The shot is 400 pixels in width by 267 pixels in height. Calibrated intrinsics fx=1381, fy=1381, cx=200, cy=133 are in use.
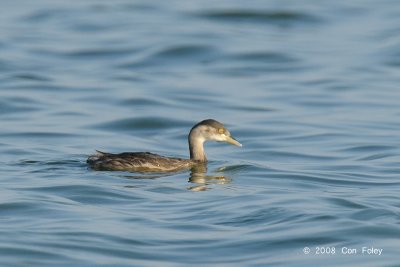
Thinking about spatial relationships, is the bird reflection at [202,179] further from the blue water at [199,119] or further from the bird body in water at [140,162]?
the bird body in water at [140,162]

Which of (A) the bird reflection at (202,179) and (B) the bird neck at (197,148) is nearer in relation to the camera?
(A) the bird reflection at (202,179)

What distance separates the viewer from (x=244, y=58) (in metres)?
29.2

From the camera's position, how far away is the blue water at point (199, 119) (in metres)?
13.5

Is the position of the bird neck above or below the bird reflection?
above

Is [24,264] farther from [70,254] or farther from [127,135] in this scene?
[127,135]

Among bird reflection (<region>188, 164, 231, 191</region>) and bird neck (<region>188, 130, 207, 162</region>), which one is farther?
bird neck (<region>188, 130, 207, 162</region>)

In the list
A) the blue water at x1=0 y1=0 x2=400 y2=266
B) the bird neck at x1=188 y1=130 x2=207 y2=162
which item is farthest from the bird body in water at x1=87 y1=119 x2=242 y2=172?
the blue water at x1=0 y1=0 x2=400 y2=266

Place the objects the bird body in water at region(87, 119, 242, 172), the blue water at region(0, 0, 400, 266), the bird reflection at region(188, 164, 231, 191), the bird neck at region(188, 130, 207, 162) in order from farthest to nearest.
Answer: the bird neck at region(188, 130, 207, 162) < the bird body in water at region(87, 119, 242, 172) < the bird reflection at region(188, 164, 231, 191) < the blue water at region(0, 0, 400, 266)

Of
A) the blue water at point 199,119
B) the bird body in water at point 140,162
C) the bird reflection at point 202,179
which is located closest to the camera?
the blue water at point 199,119

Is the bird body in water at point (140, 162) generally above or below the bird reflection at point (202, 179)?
above

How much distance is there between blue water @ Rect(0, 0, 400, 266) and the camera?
44.3ft

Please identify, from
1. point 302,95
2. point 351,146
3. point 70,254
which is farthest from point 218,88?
point 70,254

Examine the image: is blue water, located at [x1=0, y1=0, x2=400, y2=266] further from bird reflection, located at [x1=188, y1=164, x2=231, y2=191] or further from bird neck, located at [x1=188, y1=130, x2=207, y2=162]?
bird neck, located at [x1=188, y1=130, x2=207, y2=162]

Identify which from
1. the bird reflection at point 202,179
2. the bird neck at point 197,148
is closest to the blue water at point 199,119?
the bird reflection at point 202,179
